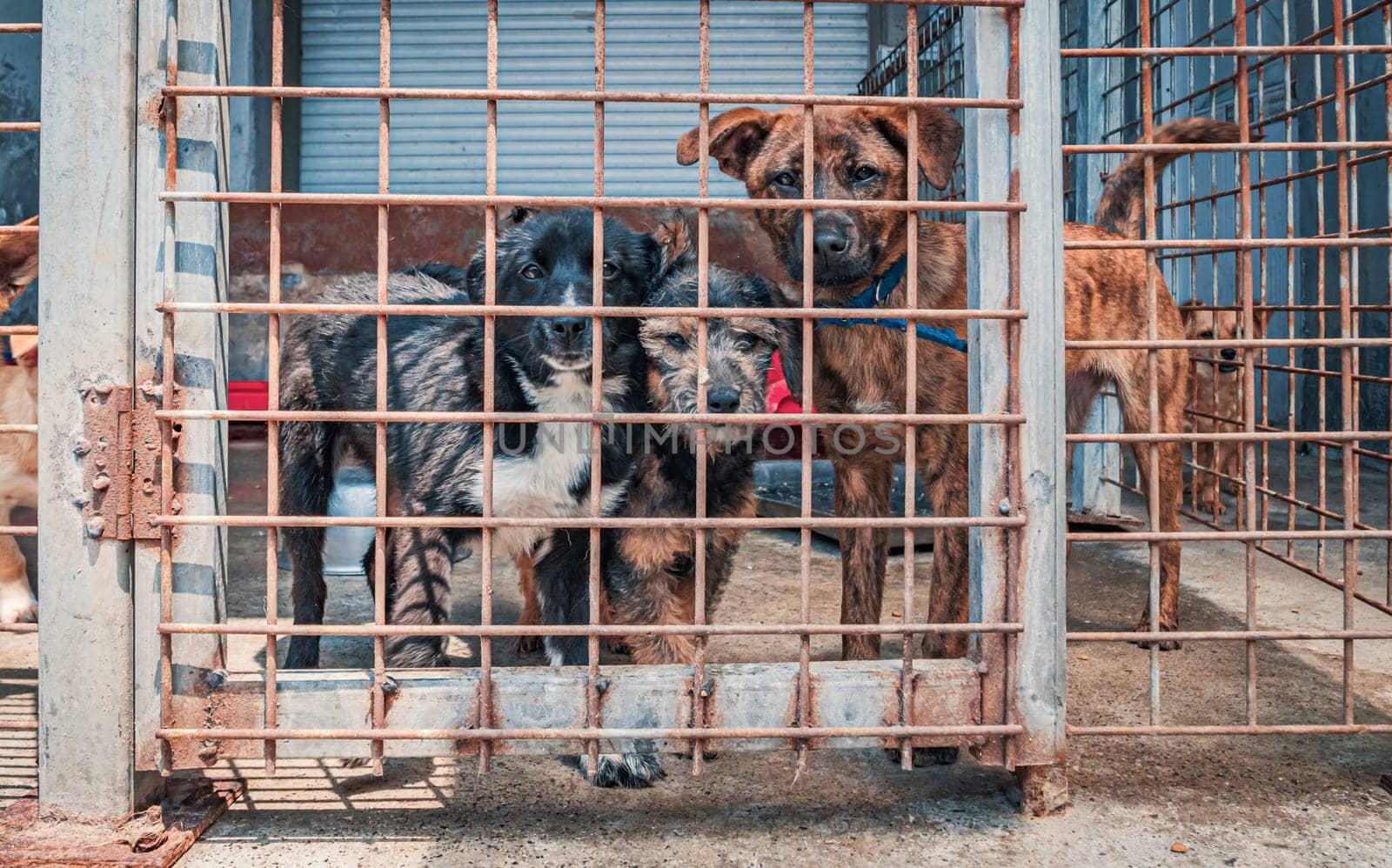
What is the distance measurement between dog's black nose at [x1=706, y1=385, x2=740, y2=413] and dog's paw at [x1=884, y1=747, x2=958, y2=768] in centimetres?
111

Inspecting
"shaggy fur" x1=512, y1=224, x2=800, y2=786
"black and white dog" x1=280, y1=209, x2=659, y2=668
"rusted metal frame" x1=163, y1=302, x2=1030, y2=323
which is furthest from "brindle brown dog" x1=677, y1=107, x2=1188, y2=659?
"rusted metal frame" x1=163, y1=302, x2=1030, y2=323

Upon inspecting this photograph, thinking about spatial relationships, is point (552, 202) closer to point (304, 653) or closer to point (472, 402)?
point (472, 402)

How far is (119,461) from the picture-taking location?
2.19m

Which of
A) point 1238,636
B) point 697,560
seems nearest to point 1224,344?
point 1238,636

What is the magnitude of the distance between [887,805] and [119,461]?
194cm

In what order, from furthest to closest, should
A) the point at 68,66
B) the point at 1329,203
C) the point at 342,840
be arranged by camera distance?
1. the point at 1329,203
2. the point at 342,840
3. the point at 68,66

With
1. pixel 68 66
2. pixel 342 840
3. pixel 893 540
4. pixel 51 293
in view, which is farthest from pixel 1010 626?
pixel 893 540

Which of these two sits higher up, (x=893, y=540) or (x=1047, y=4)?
(x=1047, y=4)

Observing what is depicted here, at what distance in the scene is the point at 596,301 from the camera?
7.38 feet

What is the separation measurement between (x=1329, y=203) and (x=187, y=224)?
31.3 feet

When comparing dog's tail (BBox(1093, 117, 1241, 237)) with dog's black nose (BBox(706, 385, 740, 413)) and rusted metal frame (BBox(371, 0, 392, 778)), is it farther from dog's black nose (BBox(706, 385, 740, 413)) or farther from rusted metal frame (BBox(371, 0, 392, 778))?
rusted metal frame (BBox(371, 0, 392, 778))

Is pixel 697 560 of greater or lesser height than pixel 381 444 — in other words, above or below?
below

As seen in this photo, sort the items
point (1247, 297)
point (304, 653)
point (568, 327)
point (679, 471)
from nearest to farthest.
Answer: point (1247, 297) < point (568, 327) < point (679, 471) < point (304, 653)

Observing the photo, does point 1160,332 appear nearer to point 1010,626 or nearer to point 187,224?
point 1010,626
